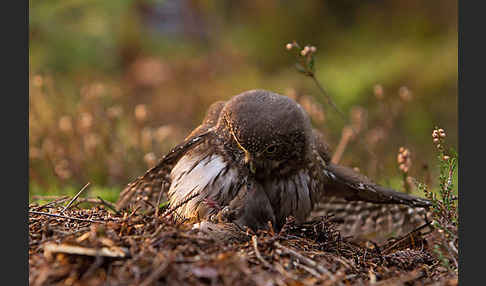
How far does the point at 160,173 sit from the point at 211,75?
8274 mm

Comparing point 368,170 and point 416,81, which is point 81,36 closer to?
point 368,170

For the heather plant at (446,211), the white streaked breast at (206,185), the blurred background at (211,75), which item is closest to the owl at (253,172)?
the white streaked breast at (206,185)

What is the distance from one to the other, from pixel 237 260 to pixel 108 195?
2.70 meters

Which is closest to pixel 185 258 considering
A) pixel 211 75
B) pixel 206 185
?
pixel 206 185

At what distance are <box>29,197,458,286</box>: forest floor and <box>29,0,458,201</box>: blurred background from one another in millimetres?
2083

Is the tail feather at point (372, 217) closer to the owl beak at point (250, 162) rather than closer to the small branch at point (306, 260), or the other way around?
the owl beak at point (250, 162)

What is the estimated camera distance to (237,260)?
231cm

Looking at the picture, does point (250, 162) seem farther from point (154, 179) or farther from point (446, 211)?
point (446, 211)

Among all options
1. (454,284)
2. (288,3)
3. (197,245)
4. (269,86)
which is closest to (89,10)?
(269,86)

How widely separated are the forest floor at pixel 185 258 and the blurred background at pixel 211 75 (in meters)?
2.08

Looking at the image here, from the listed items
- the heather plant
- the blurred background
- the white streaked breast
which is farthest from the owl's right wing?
the heather plant

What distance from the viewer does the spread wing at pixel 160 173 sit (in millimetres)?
3787

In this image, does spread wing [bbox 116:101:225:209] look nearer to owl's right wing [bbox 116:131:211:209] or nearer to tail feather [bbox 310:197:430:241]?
owl's right wing [bbox 116:131:211:209]

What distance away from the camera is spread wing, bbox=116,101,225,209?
379cm
